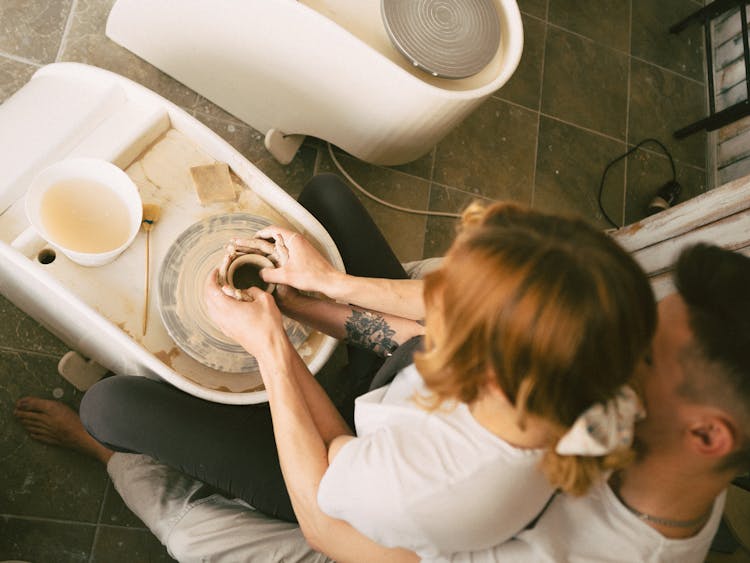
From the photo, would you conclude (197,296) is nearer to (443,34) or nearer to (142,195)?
(142,195)

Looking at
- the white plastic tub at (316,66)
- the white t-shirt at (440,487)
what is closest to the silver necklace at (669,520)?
the white t-shirt at (440,487)

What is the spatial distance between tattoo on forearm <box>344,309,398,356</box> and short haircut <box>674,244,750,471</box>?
0.52 m

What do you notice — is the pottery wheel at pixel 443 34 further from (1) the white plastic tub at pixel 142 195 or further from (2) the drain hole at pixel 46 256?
(2) the drain hole at pixel 46 256

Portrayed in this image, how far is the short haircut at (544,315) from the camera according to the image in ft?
1.85

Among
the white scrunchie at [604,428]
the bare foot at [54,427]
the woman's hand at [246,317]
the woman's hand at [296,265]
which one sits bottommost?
the bare foot at [54,427]

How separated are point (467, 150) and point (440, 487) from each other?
1.34 metres

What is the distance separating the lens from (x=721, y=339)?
24.3 inches

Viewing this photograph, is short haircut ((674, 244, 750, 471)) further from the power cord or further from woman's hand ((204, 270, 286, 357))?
the power cord

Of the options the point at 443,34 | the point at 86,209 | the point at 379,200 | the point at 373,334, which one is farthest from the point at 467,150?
the point at 86,209

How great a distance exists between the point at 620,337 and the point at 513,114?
1476 mm

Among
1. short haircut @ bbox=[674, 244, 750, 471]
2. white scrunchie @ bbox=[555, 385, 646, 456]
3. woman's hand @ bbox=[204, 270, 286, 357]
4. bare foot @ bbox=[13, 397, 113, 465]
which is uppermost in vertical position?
short haircut @ bbox=[674, 244, 750, 471]

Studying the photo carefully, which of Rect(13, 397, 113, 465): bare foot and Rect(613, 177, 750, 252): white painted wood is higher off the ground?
Rect(613, 177, 750, 252): white painted wood

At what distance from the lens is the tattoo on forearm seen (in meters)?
1.07

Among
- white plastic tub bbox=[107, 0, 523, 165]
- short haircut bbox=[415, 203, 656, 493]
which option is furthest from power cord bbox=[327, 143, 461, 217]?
short haircut bbox=[415, 203, 656, 493]
